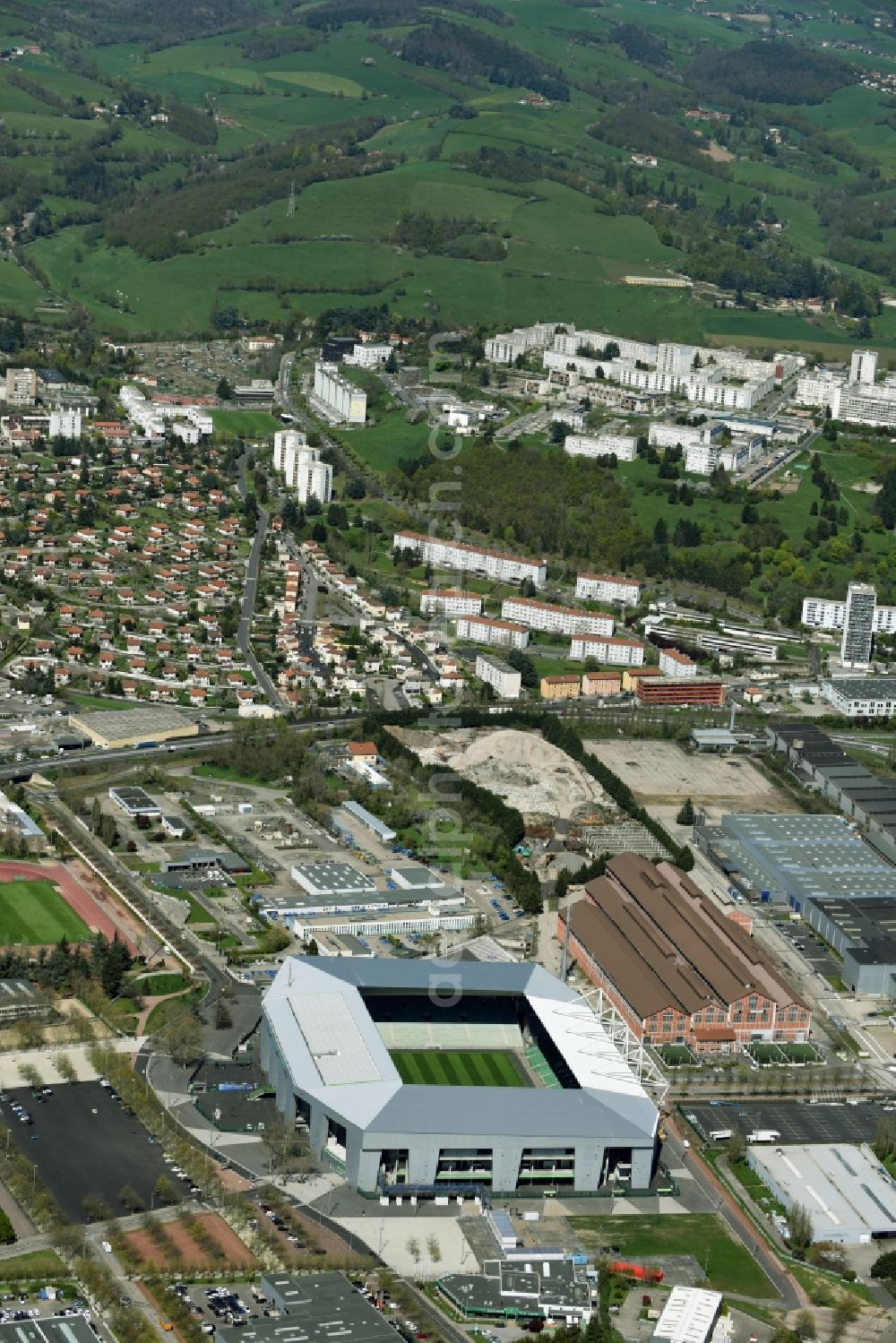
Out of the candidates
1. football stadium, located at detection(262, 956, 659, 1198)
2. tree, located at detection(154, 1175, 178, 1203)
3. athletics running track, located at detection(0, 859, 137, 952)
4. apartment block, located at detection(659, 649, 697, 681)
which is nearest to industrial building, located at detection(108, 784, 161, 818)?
athletics running track, located at detection(0, 859, 137, 952)

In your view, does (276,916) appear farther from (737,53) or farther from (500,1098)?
(737,53)

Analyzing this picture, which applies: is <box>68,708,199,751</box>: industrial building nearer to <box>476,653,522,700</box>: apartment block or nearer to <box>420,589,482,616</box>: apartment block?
<box>476,653,522,700</box>: apartment block

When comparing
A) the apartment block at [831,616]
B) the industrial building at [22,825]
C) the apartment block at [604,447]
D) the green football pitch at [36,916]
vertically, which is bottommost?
the green football pitch at [36,916]

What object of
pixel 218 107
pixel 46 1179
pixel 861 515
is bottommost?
pixel 46 1179

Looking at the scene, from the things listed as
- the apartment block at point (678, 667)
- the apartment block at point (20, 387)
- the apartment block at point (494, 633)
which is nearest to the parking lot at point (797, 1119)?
the apartment block at point (678, 667)

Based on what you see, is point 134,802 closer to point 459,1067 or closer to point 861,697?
point 459,1067

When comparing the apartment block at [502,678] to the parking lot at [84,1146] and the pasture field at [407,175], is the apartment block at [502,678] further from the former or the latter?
the pasture field at [407,175]

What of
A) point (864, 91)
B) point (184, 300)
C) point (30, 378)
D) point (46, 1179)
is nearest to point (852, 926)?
point (46, 1179)
